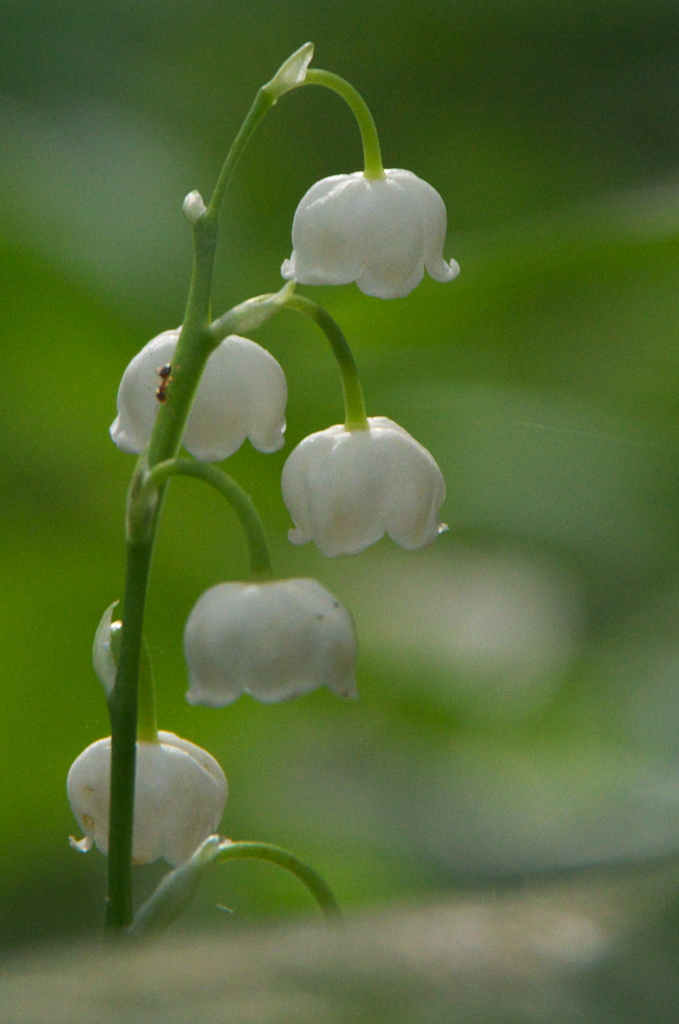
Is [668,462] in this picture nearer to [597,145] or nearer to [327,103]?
[597,145]

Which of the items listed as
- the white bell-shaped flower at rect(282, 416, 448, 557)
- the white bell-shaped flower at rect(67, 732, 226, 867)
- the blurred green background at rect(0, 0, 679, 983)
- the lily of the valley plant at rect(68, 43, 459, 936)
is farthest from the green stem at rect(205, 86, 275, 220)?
the blurred green background at rect(0, 0, 679, 983)

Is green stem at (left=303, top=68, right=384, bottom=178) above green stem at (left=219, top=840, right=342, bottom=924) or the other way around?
above

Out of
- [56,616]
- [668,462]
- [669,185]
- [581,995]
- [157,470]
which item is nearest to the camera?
[581,995]

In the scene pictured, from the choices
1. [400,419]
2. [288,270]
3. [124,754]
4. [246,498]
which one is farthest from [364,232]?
[400,419]

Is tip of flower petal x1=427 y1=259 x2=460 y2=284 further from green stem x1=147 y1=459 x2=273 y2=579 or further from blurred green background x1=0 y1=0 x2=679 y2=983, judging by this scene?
blurred green background x1=0 y1=0 x2=679 y2=983

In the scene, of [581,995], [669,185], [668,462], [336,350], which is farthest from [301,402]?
[581,995]

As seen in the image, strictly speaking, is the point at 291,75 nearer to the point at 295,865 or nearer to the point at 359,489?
the point at 359,489
